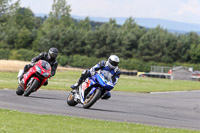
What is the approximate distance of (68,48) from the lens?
283 ft

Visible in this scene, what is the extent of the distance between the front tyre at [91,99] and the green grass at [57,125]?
7.97 feet

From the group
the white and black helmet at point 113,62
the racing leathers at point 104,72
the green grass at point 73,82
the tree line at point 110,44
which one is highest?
the white and black helmet at point 113,62

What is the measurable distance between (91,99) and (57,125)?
413 centimetres

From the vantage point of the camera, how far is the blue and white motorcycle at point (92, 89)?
13.0m

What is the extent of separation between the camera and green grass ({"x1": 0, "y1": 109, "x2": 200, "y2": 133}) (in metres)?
8.43

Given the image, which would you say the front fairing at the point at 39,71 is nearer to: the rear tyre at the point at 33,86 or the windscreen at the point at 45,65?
the windscreen at the point at 45,65

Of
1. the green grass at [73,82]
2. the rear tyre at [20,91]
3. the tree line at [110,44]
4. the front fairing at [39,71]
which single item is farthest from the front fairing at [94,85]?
the tree line at [110,44]

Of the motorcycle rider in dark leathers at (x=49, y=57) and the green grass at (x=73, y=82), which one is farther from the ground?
the motorcycle rider in dark leathers at (x=49, y=57)

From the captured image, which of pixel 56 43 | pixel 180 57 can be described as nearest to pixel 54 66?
pixel 56 43

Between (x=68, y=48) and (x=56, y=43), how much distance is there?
2576 millimetres

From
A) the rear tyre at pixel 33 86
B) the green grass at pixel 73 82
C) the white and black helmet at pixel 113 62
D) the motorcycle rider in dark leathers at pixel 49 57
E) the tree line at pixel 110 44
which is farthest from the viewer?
the tree line at pixel 110 44

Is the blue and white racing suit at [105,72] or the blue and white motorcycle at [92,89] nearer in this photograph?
the blue and white motorcycle at [92,89]

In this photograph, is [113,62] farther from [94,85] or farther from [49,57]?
[49,57]

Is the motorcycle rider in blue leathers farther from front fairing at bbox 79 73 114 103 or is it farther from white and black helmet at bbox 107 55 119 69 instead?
front fairing at bbox 79 73 114 103
